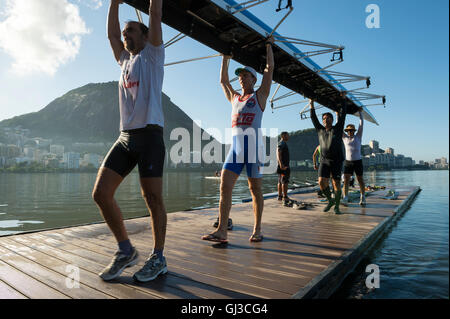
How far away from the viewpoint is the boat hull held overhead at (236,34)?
14.7ft

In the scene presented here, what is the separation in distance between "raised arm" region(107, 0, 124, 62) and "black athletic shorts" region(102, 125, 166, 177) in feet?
2.96

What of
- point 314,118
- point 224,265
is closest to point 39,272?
point 224,265

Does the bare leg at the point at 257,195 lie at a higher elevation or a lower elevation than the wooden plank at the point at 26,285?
higher

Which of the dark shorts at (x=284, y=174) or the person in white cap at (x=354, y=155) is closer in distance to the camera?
the person in white cap at (x=354, y=155)

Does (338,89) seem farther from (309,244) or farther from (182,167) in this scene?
(182,167)

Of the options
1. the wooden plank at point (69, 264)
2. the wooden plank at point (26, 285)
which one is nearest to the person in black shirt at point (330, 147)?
the wooden plank at point (69, 264)

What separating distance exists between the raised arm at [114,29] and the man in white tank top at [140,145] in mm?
274

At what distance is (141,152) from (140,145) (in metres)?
0.06

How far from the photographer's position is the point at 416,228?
6.14 meters

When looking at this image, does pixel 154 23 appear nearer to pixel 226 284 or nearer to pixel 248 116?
pixel 248 116

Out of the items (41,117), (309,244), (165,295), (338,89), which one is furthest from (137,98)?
(41,117)

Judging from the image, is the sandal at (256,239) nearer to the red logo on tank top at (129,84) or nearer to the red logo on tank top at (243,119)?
the red logo on tank top at (243,119)

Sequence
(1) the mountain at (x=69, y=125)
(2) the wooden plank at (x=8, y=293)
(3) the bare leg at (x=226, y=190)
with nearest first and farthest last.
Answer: (2) the wooden plank at (x=8, y=293)
(3) the bare leg at (x=226, y=190)
(1) the mountain at (x=69, y=125)

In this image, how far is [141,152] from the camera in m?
2.21
